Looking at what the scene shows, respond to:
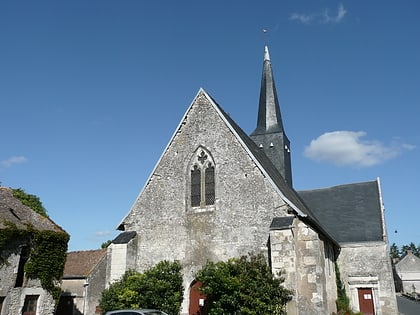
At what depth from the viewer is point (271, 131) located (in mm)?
23094

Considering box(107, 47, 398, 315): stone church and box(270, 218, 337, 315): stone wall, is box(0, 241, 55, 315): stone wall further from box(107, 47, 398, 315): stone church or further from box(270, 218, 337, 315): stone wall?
box(270, 218, 337, 315): stone wall

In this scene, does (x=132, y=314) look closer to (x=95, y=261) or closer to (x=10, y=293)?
(x=10, y=293)

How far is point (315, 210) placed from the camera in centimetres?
2262

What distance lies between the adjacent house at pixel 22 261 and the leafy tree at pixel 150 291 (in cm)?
358

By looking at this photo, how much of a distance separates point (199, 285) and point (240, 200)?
11.4 ft

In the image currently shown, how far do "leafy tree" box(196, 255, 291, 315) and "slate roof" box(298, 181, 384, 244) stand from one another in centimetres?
880

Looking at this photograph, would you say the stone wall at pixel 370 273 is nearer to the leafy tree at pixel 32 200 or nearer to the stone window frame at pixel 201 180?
the stone window frame at pixel 201 180

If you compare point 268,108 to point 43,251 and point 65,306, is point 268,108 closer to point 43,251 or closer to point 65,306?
point 43,251

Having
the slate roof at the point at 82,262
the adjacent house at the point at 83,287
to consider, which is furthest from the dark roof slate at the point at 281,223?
the slate roof at the point at 82,262

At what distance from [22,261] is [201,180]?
8.10 meters

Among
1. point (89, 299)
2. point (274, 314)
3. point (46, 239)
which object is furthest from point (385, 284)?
point (89, 299)

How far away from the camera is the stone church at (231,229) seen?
1355 centimetres

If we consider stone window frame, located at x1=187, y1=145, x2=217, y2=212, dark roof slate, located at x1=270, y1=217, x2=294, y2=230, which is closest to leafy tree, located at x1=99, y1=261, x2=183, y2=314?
stone window frame, located at x1=187, y1=145, x2=217, y2=212

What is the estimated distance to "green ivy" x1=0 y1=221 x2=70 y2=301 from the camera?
52.3ft
